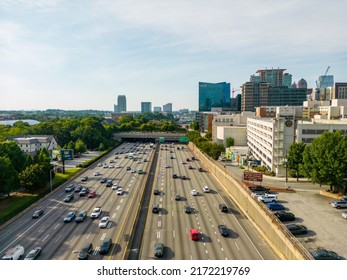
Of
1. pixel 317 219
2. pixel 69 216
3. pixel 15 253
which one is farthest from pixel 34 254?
pixel 317 219

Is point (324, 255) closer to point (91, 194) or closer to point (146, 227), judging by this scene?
point (146, 227)

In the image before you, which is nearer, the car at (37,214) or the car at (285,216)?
the car at (285,216)

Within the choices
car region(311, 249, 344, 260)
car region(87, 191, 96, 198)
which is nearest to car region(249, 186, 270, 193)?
car region(311, 249, 344, 260)

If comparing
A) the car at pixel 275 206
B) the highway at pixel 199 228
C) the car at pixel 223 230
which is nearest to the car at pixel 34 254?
the highway at pixel 199 228

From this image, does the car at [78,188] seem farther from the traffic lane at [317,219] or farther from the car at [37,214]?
the traffic lane at [317,219]
